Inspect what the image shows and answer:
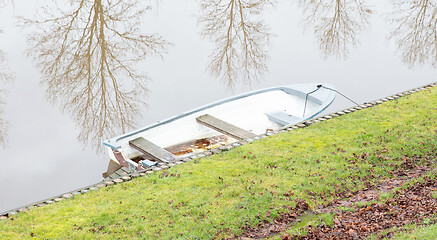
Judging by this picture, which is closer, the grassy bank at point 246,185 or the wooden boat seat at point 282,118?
the grassy bank at point 246,185

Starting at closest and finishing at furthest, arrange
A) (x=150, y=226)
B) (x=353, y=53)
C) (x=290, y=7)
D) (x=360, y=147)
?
1. (x=150, y=226)
2. (x=360, y=147)
3. (x=353, y=53)
4. (x=290, y=7)

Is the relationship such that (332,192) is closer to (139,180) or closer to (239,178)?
(239,178)

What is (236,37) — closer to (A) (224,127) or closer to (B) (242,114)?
(B) (242,114)

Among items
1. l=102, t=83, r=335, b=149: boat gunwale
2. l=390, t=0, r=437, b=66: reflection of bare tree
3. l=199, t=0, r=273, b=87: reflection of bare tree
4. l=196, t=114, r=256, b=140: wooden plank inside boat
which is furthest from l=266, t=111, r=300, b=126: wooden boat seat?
l=390, t=0, r=437, b=66: reflection of bare tree

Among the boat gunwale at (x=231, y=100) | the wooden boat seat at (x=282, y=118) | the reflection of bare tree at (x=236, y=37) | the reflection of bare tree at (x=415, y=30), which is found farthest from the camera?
the reflection of bare tree at (x=415, y=30)

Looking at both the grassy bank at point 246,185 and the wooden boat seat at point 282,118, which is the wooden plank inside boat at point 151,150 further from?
the wooden boat seat at point 282,118

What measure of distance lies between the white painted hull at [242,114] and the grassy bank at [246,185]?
5.25 ft

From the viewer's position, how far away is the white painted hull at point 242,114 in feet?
43.8

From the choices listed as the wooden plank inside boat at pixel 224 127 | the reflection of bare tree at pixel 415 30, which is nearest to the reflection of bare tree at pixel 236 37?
the wooden plank inside boat at pixel 224 127

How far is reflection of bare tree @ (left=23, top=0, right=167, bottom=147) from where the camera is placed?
15688mm

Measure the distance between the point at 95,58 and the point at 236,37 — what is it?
5.73 metres

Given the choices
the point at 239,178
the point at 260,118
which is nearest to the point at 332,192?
the point at 239,178

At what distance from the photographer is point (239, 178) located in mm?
10797

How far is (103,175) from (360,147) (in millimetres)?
6078
